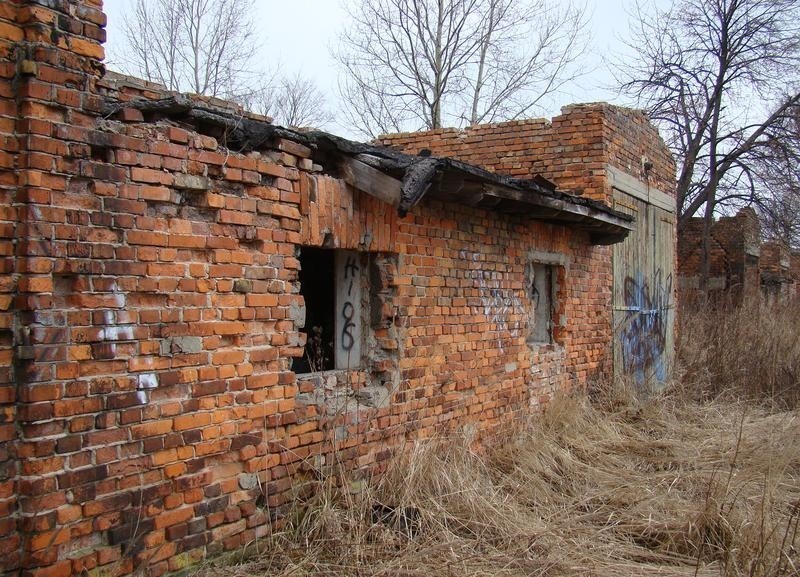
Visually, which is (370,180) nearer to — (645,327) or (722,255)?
(645,327)

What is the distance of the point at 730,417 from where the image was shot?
8305mm

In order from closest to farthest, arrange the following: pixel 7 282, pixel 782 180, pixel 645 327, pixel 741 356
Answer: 1. pixel 7 282
2. pixel 645 327
3. pixel 741 356
4. pixel 782 180

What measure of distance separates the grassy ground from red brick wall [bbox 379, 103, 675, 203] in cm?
330

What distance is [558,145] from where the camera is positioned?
9141mm

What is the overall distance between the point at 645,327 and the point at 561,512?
637 centimetres

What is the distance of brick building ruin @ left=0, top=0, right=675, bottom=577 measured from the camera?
303 cm

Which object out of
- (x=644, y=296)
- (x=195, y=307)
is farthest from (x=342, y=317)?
(x=644, y=296)

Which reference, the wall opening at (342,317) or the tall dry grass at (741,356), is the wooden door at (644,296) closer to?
the tall dry grass at (741,356)

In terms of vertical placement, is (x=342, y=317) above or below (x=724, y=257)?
below

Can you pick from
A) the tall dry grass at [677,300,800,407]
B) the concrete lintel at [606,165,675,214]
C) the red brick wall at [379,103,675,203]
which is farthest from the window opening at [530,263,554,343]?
the tall dry grass at [677,300,800,407]

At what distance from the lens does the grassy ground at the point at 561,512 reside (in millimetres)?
3898

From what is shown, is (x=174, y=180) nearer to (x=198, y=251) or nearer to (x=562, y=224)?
(x=198, y=251)

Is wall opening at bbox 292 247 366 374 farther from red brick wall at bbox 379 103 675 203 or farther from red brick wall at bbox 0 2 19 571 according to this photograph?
red brick wall at bbox 379 103 675 203

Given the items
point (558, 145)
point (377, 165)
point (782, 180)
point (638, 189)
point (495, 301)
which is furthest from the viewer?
point (782, 180)
